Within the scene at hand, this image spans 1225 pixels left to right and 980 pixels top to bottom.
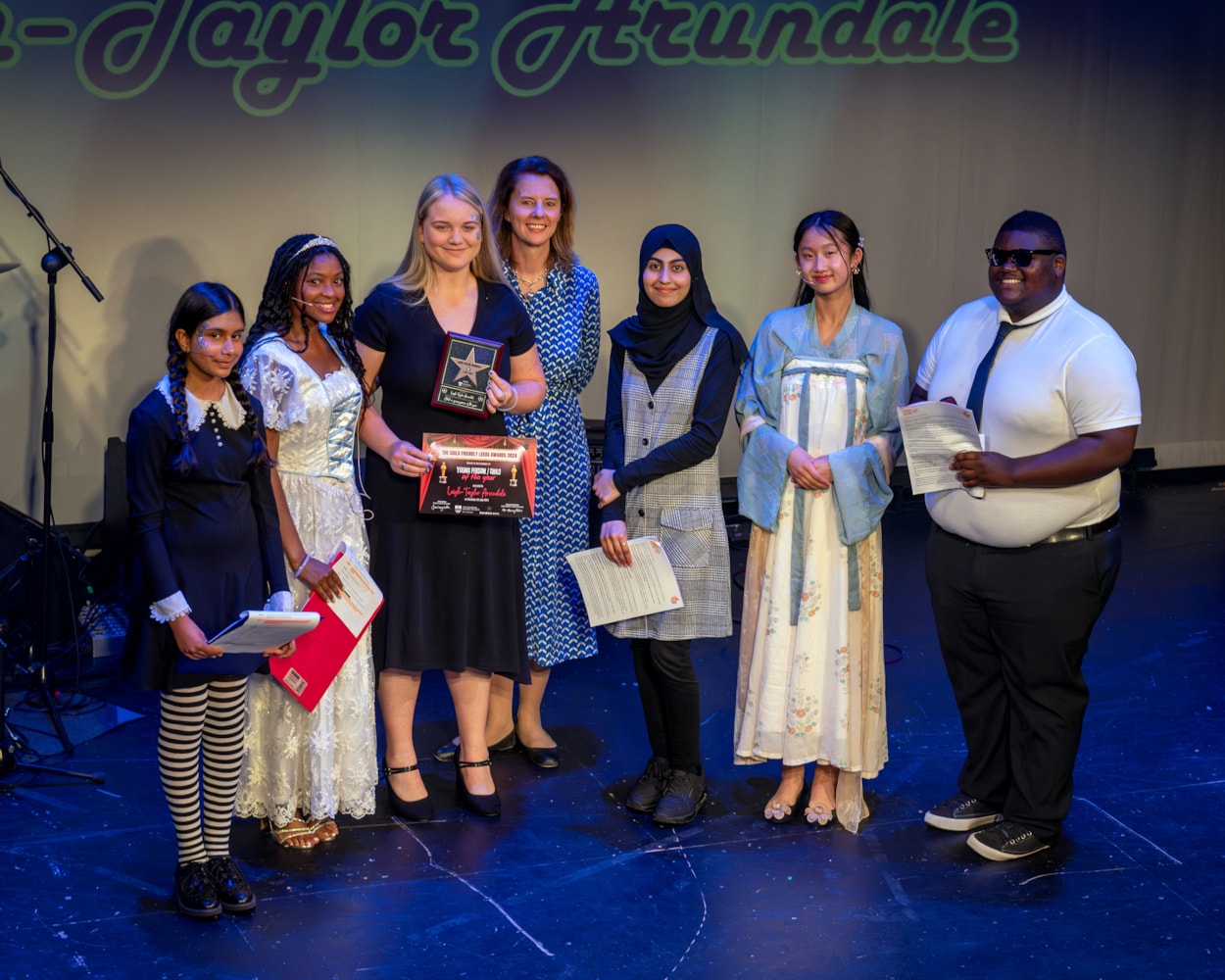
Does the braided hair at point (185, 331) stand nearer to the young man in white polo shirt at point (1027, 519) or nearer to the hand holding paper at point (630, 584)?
the hand holding paper at point (630, 584)

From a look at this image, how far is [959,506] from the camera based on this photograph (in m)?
3.46

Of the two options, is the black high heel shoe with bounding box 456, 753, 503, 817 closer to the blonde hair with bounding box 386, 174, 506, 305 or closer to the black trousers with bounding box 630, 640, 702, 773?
the black trousers with bounding box 630, 640, 702, 773

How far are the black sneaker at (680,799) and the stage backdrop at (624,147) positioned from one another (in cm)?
343

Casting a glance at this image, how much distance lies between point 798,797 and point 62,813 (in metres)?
2.05

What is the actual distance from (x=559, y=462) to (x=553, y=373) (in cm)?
26

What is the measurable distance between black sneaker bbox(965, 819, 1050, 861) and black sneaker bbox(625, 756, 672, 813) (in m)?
0.85

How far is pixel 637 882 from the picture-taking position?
133 inches

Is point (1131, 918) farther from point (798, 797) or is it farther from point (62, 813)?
point (62, 813)

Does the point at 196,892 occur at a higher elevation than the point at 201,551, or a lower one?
lower

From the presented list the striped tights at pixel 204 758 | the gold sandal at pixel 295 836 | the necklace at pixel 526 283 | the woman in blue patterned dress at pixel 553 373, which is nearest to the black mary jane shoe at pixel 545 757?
the woman in blue patterned dress at pixel 553 373

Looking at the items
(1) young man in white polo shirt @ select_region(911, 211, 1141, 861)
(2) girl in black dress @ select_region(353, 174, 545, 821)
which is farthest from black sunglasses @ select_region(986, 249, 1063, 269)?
(2) girl in black dress @ select_region(353, 174, 545, 821)

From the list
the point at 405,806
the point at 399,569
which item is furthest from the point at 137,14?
the point at 405,806

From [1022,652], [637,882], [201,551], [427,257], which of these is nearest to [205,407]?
[201,551]

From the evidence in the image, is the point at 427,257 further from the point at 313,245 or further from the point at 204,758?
the point at 204,758
